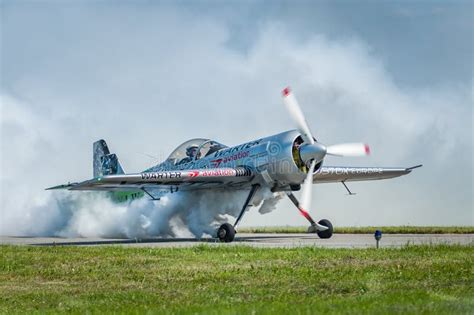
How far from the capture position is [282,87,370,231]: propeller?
2745 cm

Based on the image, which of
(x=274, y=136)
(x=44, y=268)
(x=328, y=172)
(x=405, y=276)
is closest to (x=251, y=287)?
(x=405, y=276)

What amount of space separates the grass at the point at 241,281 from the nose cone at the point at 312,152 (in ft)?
22.2

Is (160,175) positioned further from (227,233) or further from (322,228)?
(322,228)

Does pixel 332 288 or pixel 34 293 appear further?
pixel 34 293

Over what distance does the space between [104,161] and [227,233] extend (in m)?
15.4

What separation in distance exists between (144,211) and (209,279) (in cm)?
2001

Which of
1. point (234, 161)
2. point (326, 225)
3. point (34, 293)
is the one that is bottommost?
point (34, 293)

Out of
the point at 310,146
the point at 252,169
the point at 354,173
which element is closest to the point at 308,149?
the point at 310,146

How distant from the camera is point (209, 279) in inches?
614

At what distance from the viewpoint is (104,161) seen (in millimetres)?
42250

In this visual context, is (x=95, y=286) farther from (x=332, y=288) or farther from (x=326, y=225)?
(x=326, y=225)

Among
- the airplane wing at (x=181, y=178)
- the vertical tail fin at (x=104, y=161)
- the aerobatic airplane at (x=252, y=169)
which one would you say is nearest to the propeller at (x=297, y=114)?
the aerobatic airplane at (x=252, y=169)

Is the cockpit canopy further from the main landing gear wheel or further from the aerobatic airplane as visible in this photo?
the main landing gear wheel

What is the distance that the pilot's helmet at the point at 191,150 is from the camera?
32625 millimetres
